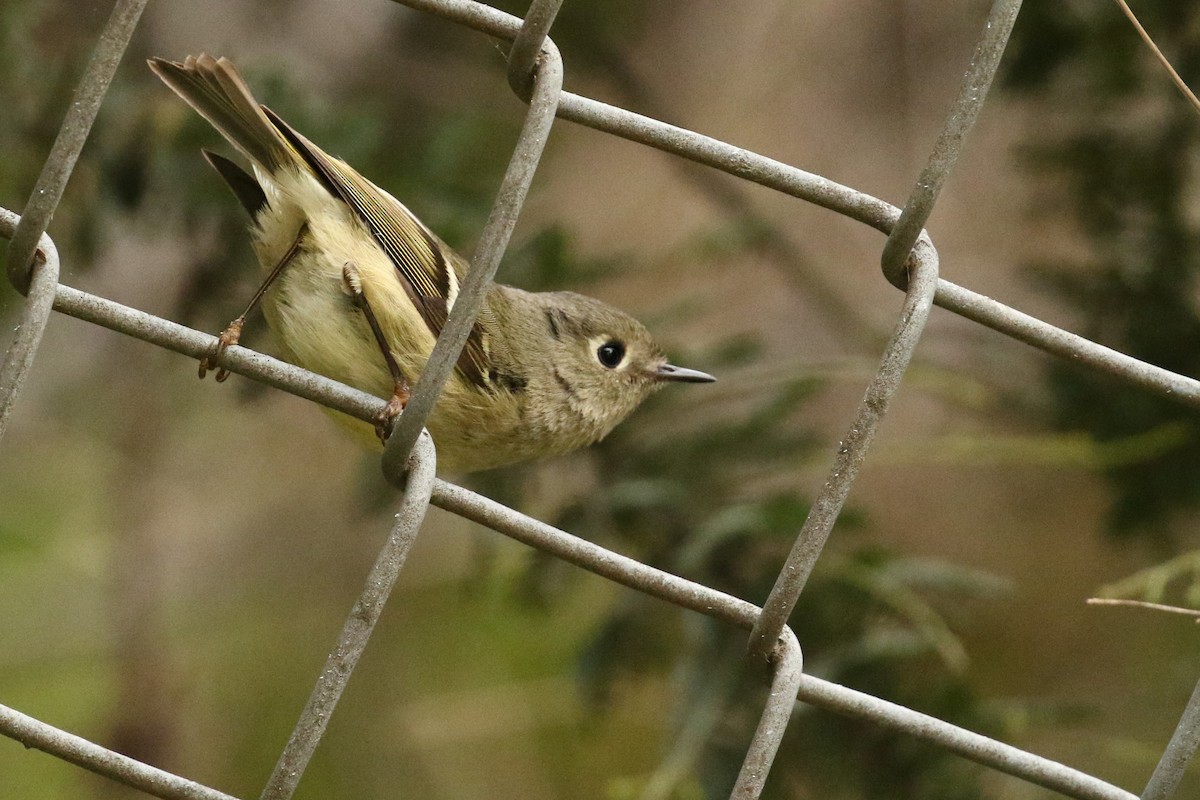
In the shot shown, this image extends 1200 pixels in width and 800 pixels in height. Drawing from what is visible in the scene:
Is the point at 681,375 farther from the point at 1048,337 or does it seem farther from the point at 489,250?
the point at 489,250

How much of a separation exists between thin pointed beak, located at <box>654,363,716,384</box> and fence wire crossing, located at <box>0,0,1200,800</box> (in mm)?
1707

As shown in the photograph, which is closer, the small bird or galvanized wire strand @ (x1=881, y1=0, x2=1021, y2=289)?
galvanized wire strand @ (x1=881, y1=0, x2=1021, y2=289)

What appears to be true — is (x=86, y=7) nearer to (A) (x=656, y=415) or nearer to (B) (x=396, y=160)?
(B) (x=396, y=160)

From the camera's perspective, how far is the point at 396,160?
11.9 ft

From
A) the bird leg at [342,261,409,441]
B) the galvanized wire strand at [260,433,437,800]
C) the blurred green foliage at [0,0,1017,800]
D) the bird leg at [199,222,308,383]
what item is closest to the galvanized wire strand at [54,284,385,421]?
the galvanized wire strand at [260,433,437,800]

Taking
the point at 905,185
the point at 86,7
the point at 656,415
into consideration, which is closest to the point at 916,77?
the point at 905,185

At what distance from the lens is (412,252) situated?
2.58 metres

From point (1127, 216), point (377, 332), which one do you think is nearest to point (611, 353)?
point (377, 332)

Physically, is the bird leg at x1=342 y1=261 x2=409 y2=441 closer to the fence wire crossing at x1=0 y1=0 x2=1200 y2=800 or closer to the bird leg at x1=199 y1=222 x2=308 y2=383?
the bird leg at x1=199 y1=222 x2=308 y2=383

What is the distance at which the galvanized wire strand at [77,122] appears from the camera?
4.00ft

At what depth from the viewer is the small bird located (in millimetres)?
2418

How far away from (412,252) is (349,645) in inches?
53.9

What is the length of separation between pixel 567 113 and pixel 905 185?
4.76 metres

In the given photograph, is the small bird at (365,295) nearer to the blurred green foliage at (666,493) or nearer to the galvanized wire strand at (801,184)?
the blurred green foliage at (666,493)
